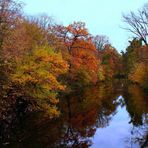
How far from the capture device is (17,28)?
29.0 meters

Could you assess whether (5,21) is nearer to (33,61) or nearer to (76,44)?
(33,61)

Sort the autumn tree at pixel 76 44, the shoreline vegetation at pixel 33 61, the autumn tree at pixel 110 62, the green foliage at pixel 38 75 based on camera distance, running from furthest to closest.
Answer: the autumn tree at pixel 110 62 → the autumn tree at pixel 76 44 → the green foliage at pixel 38 75 → the shoreline vegetation at pixel 33 61

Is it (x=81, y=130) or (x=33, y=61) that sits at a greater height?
(x=33, y=61)

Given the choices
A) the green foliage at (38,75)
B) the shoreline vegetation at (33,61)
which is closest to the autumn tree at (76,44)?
the shoreline vegetation at (33,61)

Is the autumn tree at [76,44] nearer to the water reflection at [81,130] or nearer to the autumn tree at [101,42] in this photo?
the water reflection at [81,130]

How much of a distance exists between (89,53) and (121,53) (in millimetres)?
62360

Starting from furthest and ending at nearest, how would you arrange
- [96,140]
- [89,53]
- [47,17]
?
[47,17] → [89,53] → [96,140]

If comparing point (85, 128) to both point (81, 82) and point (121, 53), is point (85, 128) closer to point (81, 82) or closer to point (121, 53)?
point (81, 82)

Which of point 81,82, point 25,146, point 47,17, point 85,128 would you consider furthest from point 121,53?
point 25,146

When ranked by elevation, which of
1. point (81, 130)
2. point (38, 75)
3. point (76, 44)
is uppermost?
point (76, 44)

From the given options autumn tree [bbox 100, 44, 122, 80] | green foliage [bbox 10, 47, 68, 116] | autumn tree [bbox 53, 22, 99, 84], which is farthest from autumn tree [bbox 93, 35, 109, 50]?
green foliage [bbox 10, 47, 68, 116]

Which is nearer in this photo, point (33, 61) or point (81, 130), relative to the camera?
point (81, 130)

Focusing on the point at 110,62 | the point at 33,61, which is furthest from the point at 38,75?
the point at 110,62

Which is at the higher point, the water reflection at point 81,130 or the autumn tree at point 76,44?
the autumn tree at point 76,44
